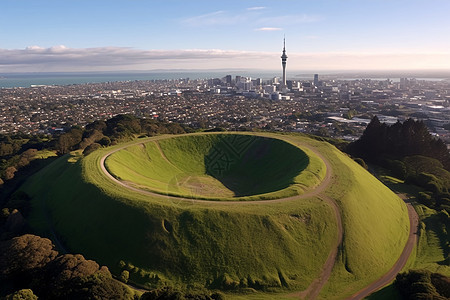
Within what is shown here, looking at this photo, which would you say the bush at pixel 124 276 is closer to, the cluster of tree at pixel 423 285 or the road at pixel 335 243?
the road at pixel 335 243

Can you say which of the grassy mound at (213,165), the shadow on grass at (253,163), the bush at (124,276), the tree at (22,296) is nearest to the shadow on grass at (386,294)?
the grassy mound at (213,165)

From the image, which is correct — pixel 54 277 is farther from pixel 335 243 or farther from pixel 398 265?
pixel 398 265

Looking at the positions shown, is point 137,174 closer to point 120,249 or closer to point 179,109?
point 120,249

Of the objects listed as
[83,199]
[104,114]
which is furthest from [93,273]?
[104,114]

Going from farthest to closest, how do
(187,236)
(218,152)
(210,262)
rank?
1. (218,152)
2. (187,236)
3. (210,262)

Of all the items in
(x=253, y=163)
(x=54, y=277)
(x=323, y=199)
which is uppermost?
(x=323, y=199)

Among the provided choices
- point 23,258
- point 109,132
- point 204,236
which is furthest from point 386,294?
point 109,132

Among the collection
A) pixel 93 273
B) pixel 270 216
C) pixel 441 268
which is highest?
pixel 270 216
